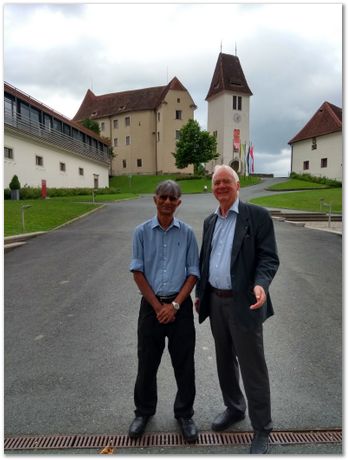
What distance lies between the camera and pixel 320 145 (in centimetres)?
4475

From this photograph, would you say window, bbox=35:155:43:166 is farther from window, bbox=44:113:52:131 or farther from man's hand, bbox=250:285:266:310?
man's hand, bbox=250:285:266:310

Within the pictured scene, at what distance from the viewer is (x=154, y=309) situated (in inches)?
115

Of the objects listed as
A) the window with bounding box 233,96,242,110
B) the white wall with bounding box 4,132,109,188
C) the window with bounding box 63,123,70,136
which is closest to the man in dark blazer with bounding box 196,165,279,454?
the white wall with bounding box 4,132,109,188

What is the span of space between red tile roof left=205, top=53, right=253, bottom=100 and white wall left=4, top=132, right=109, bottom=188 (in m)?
24.9

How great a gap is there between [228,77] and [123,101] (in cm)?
1763

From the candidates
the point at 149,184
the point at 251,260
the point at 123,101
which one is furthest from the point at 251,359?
the point at 123,101

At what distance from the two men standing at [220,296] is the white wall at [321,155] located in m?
42.2

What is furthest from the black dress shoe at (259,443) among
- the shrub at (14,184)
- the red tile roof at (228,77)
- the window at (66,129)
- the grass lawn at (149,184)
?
the red tile roof at (228,77)

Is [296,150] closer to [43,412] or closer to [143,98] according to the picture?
[143,98]

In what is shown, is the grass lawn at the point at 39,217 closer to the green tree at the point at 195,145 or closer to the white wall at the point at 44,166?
the white wall at the point at 44,166

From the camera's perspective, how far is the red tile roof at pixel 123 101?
57562mm

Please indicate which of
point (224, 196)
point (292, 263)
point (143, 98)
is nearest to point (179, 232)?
point (224, 196)

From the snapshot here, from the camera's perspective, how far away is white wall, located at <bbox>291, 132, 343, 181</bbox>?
41969 millimetres

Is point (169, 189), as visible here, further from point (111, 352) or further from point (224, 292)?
point (111, 352)
